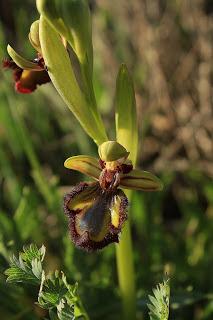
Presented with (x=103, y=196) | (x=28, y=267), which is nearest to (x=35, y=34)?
(x=103, y=196)

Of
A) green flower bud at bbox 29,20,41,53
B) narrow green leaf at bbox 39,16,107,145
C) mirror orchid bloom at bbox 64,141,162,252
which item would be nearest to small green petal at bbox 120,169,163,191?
mirror orchid bloom at bbox 64,141,162,252

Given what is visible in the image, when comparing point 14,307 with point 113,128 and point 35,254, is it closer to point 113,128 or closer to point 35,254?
point 35,254

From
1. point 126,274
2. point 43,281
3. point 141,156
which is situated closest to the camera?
point 43,281

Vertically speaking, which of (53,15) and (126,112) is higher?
(53,15)

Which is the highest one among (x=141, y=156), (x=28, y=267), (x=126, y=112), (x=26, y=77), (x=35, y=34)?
(x=35, y=34)

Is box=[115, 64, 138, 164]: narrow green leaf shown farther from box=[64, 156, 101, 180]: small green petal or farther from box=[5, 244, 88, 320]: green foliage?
box=[5, 244, 88, 320]: green foliage

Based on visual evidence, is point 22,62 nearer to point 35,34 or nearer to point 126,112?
A: point 35,34

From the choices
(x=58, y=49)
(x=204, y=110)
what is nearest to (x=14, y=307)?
(x=58, y=49)
